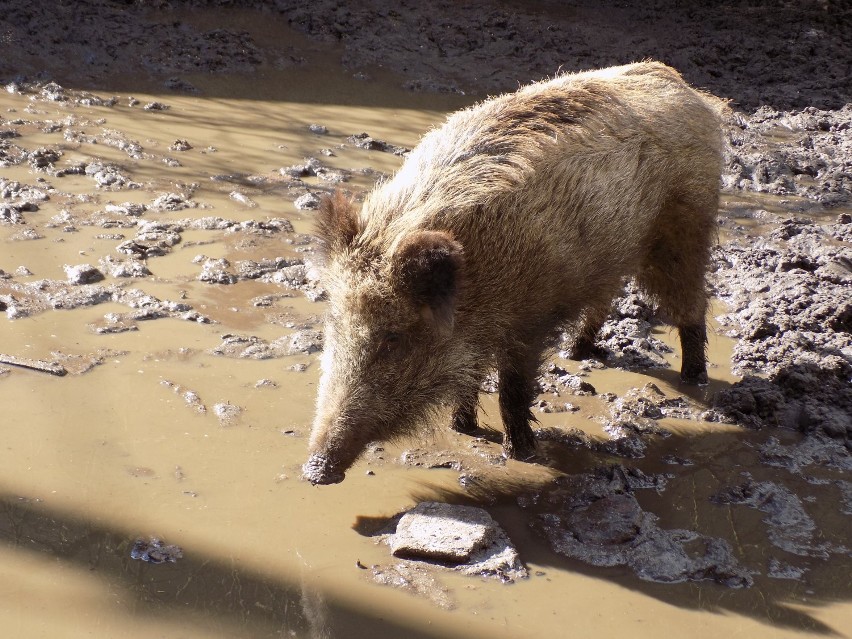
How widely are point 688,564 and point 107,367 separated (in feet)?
8.22

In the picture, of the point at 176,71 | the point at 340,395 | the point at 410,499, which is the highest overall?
the point at 176,71

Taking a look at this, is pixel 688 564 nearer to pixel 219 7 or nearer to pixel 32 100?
pixel 32 100

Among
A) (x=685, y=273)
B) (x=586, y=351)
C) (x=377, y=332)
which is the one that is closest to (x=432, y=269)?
(x=377, y=332)

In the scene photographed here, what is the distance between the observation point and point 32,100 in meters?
7.05

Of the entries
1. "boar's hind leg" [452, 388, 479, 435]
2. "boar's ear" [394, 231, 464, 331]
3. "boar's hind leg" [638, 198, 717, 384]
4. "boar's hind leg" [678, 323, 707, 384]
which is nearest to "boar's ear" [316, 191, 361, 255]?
"boar's ear" [394, 231, 464, 331]

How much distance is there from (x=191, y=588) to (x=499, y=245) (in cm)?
163

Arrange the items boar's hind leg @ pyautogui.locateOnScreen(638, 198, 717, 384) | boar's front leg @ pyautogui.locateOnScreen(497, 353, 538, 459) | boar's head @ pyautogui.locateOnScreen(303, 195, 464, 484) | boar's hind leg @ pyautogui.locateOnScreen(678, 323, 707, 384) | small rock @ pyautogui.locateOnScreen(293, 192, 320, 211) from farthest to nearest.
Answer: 1. small rock @ pyautogui.locateOnScreen(293, 192, 320, 211)
2. boar's hind leg @ pyautogui.locateOnScreen(678, 323, 707, 384)
3. boar's hind leg @ pyautogui.locateOnScreen(638, 198, 717, 384)
4. boar's front leg @ pyautogui.locateOnScreen(497, 353, 538, 459)
5. boar's head @ pyautogui.locateOnScreen(303, 195, 464, 484)

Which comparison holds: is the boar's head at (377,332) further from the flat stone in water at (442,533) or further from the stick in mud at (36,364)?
the stick in mud at (36,364)

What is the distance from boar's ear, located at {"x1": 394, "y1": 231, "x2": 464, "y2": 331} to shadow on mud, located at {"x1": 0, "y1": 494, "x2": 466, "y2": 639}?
3.47 ft

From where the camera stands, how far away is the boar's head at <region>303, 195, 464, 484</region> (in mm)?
3223

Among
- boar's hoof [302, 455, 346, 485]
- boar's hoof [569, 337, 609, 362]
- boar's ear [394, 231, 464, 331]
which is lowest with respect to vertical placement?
boar's hoof [569, 337, 609, 362]

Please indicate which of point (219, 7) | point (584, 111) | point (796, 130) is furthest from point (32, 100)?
point (796, 130)

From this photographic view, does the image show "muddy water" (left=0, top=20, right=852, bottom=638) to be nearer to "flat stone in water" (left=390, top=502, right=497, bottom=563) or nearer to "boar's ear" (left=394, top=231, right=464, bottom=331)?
"flat stone in water" (left=390, top=502, right=497, bottom=563)

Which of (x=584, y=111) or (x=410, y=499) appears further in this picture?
(x=584, y=111)
